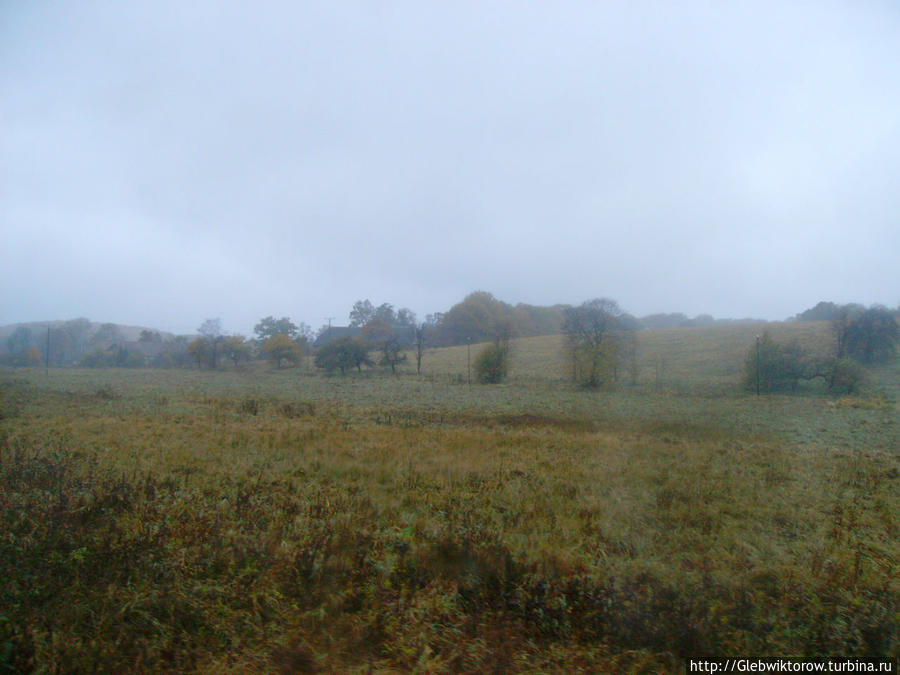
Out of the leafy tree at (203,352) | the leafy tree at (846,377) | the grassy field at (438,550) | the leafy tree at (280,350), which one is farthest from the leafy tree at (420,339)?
the leafy tree at (846,377)

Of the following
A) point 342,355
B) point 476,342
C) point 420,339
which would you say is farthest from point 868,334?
point 342,355

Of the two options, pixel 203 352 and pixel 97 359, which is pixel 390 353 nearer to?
pixel 203 352

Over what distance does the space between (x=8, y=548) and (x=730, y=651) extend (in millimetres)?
5604

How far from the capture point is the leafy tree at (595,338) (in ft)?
83.6

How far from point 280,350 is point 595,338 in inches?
908

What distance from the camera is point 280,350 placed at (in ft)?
114

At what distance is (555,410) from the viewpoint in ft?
55.1

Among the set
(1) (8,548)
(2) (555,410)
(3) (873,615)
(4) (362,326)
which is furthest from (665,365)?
(4) (362,326)

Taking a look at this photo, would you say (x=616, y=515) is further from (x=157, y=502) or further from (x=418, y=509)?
(x=157, y=502)

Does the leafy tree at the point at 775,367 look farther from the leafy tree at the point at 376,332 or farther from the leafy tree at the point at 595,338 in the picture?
the leafy tree at the point at 376,332

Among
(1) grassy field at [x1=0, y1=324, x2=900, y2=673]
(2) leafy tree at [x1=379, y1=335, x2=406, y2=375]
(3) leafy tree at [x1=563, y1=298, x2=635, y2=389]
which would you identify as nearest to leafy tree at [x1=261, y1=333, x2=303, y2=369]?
(2) leafy tree at [x1=379, y1=335, x2=406, y2=375]

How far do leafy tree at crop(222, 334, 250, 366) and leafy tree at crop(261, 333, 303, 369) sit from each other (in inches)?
52.0

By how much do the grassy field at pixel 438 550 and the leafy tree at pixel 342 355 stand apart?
25.5 meters

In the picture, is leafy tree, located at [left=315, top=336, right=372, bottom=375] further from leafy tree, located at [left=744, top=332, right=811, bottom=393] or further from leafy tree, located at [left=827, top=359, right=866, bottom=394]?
→ leafy tree, located at [left=827, top=359, right=866, bottom=394]
